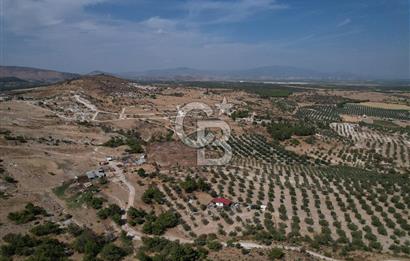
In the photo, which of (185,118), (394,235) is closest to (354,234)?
(394,235)

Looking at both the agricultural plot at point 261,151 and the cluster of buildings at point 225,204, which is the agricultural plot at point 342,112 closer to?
the agricultural plot at point 261,151

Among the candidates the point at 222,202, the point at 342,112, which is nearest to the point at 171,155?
the point at 222,202

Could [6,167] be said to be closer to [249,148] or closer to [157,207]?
[157,207]

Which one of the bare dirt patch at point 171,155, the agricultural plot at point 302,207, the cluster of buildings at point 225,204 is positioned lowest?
the agricultural plot at point 302,207

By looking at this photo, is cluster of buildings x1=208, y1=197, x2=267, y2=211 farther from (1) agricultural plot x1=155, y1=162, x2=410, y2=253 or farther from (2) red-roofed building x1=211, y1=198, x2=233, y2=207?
(1) agricultural plot x1=155, y1=162, x2=410, y2=253

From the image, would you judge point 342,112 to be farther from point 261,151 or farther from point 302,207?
point 302,207

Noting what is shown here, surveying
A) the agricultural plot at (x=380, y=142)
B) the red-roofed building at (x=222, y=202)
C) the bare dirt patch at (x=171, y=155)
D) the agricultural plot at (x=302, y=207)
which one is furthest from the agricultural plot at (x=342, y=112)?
the red-roofed building at (x=222, y=202)

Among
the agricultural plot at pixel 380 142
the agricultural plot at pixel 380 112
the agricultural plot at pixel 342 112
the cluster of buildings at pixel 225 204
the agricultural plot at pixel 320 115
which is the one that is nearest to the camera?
the cluster of buildings at pixel 225 204

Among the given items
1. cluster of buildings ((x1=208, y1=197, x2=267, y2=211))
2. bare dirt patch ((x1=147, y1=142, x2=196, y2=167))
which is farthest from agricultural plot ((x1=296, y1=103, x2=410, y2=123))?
cluster of buildings ((x1=208, y1=197, x2=267, y2=211))
